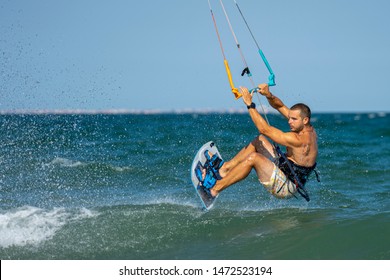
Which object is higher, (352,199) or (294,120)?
(294,120)

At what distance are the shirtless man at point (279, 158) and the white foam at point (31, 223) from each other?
90.8 inches

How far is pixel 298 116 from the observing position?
26.3ft

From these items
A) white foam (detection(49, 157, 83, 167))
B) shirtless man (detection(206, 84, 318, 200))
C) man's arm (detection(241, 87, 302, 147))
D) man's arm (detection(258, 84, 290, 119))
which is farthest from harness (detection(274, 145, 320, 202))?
white foam (detection(49, 157, 83, 167))

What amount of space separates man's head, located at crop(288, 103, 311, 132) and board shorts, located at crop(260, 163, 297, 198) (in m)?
0.69

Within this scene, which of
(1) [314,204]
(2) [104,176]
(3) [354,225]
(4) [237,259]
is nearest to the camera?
(4) [237,259]

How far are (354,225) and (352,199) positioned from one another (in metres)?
2.59

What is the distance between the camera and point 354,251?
6.88m

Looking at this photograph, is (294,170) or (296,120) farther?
(294,170)

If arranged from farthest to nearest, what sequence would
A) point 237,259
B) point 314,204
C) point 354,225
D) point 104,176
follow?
point 104,176 < point 314,204 < point 354,225 < point 237,259

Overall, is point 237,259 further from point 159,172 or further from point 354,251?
point 159,172

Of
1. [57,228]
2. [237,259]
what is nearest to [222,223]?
[237,259]

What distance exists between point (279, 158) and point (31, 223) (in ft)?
12.4

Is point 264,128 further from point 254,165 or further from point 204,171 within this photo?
point 204,171

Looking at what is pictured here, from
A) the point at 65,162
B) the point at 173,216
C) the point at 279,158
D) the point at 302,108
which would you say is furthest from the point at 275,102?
the point at 65,162
